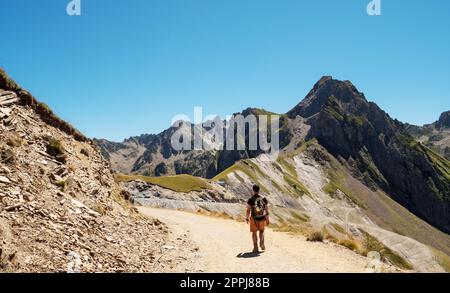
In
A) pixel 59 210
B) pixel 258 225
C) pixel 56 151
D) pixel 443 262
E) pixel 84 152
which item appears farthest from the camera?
pixel 443 262

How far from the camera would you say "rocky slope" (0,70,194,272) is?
42.6 feet

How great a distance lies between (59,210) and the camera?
53.0ft

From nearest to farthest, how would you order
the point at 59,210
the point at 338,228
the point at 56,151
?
1. the point at 59,210
2. the point at 56,151
3. the point at 338,228

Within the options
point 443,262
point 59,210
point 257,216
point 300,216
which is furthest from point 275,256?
point 443,262

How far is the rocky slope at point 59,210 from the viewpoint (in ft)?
42.6

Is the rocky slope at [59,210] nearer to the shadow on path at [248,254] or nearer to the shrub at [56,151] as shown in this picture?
the shrub at [56,151]

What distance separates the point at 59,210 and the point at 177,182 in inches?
4155

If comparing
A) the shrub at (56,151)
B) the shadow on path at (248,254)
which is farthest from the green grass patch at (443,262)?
the shrub at (56,151)

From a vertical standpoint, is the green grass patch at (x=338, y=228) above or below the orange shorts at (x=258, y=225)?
below

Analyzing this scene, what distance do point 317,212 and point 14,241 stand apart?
181941 mm

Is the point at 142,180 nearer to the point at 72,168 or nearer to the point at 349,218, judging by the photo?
the point at 72,168

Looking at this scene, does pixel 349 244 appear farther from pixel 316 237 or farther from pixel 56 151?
pixel 56 151

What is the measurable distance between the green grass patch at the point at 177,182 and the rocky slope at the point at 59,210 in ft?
278
